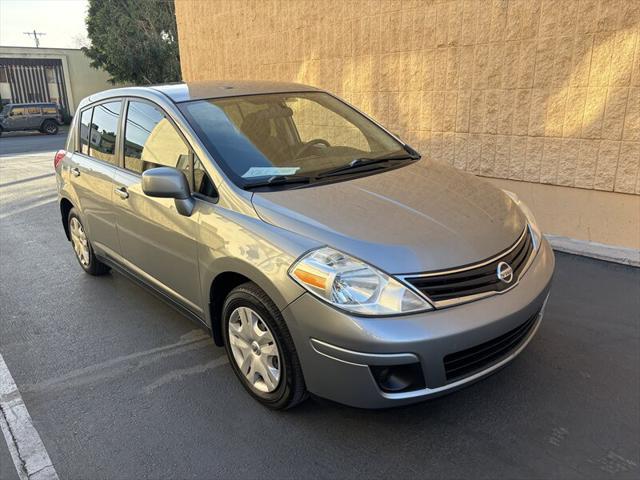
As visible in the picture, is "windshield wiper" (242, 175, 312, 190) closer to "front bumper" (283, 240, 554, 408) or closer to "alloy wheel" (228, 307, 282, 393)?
"alloy wheel" (228, 307, 282, 393)

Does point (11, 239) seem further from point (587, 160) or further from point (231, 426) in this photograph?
point (587, 160)

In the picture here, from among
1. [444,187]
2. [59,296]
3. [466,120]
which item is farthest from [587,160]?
[59,296]

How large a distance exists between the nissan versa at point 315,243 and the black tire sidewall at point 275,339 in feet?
0.03

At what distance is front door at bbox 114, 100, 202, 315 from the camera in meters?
3.23

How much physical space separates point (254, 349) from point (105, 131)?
97.1 inches

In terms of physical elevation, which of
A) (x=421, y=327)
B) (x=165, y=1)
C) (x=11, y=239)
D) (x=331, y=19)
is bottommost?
(x=11, y=239)

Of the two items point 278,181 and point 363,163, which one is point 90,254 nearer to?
point 278,181

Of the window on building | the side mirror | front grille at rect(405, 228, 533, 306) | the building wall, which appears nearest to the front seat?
the side mirror

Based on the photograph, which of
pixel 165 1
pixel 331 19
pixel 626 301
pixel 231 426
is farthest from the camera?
pixel 165 1

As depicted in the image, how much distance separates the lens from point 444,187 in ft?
10.6

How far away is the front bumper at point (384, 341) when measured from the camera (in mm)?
2309

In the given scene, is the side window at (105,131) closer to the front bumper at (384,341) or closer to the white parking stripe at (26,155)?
the front bumper at (384,341)

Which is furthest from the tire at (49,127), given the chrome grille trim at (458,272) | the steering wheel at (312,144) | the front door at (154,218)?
the chrome grille trim at (458,272)

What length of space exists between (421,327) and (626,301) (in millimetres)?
2667
